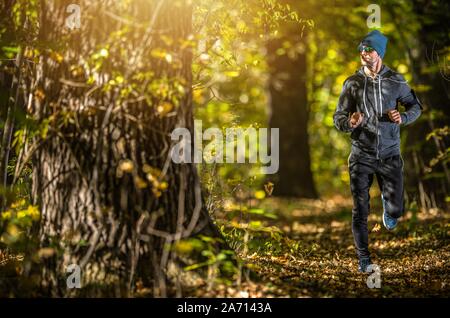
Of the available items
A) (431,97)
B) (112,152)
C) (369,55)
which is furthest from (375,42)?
(431,97)

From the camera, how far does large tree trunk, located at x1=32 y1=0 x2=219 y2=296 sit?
16.0 ft

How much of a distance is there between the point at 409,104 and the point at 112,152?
306cm

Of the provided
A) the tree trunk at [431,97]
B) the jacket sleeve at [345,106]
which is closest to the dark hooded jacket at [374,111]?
the jacket sleeve at [345,106]

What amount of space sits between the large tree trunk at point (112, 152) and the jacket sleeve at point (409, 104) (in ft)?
7.49

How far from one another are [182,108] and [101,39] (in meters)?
0.86

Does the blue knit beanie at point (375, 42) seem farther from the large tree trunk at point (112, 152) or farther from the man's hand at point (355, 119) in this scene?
the large tree trunk at point (112, 152)

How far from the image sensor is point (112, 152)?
16.2 feet

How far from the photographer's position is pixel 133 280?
15.9 feet

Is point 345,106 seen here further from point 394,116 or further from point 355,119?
point 394,116

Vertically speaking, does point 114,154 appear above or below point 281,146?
below

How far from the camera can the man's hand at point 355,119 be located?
5.79 metres

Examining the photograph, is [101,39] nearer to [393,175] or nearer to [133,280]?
[133,280]

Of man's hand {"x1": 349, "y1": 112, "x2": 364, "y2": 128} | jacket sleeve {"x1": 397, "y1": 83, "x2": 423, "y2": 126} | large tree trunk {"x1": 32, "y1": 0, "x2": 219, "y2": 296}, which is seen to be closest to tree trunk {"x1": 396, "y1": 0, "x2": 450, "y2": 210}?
jacket sleeve {"x1": 397, "y1": 83, "x2": 423, "y2": 126}
